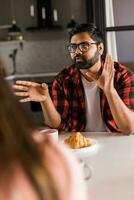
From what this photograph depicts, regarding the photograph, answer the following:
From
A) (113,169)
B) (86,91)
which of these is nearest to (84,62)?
(86,91)

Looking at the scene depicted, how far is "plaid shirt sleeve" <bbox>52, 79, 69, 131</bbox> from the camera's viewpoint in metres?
2.07

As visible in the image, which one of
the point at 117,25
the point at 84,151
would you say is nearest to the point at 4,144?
the point at 84,151

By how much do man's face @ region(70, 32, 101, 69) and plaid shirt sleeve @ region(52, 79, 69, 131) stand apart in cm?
19

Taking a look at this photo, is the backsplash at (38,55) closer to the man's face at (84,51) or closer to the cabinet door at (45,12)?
the cabinet door at (45,12)

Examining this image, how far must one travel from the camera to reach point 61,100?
2.10m

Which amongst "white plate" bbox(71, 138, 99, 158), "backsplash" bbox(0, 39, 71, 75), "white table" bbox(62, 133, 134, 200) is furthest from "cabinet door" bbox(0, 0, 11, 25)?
"white plate" bbox(71, 138, 99, 158)

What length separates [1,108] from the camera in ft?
1.11

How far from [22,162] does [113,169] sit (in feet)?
2.98

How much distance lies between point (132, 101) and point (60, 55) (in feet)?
9.35

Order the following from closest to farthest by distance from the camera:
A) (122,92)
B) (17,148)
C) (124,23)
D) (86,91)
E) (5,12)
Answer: (17,148) < (122,92) < (86,91) < (124,23) < (5,12)

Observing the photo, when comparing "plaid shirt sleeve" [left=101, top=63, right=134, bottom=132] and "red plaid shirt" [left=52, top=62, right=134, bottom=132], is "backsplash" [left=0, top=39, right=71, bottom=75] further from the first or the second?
"plaid shirt sleeve" [left=101, top=63, right=134, bottom=132]

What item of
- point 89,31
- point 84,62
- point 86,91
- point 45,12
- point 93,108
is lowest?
point 93,108

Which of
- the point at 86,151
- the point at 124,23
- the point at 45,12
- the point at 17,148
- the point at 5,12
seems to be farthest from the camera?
the point at 5,12

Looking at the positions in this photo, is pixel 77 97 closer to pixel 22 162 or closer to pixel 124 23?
pixel 22 162
